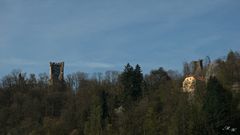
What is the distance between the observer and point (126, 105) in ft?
252

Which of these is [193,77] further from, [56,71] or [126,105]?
[56,71]

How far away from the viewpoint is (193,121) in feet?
184

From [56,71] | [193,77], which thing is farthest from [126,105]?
[56,71]

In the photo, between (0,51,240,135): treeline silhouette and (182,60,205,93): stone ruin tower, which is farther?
(182,60,205,93): stone ruin tower

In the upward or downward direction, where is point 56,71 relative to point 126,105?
upward

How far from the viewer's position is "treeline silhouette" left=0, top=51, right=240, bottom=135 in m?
57.5

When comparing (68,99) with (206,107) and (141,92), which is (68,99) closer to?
(141,92)

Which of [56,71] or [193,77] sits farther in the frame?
[56,71]

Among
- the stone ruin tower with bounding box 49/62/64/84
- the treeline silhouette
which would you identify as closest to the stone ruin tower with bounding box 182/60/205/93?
the treeline silhouette

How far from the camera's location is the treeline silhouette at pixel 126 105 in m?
57.5

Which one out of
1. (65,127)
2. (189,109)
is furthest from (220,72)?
(65,127)

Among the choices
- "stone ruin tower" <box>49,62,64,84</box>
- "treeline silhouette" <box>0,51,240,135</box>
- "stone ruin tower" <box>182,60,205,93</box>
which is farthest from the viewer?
"stone ruin tower" <box>49,62,64,84</box>

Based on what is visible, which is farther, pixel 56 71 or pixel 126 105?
pixel 56 71

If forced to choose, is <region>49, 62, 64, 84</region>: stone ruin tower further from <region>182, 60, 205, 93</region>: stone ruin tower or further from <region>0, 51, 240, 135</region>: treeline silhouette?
<region>182, 60, 205, 93</region>: stone ruin tower
